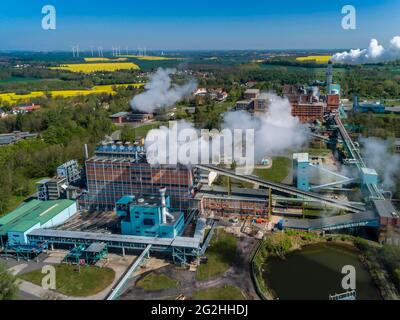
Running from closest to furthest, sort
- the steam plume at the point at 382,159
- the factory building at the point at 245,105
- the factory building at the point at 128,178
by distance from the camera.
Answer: the factory building at the point at 128,178
the steam plume at the point at 382,159
the factory building at the point at 245,105

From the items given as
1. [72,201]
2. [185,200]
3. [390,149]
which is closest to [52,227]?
[72,201]

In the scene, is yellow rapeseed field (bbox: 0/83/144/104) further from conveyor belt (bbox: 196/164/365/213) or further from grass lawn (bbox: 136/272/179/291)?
grass lawn (bbox: 136/272/179/291)

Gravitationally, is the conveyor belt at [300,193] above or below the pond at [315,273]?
above

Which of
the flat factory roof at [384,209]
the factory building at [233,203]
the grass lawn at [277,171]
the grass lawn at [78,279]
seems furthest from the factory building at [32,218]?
the flat factory roof at [384,209]

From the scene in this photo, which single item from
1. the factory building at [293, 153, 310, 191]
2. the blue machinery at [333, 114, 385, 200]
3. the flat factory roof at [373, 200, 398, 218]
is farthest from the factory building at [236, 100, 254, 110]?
the flat factory roof at [373, 200, 398, 218]

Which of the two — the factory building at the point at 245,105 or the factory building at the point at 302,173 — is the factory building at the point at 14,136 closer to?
the factory building at the point at 245,105

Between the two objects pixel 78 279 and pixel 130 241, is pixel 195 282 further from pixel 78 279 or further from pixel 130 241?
pixel 78 279

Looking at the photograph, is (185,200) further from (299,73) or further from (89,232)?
(299,73)
